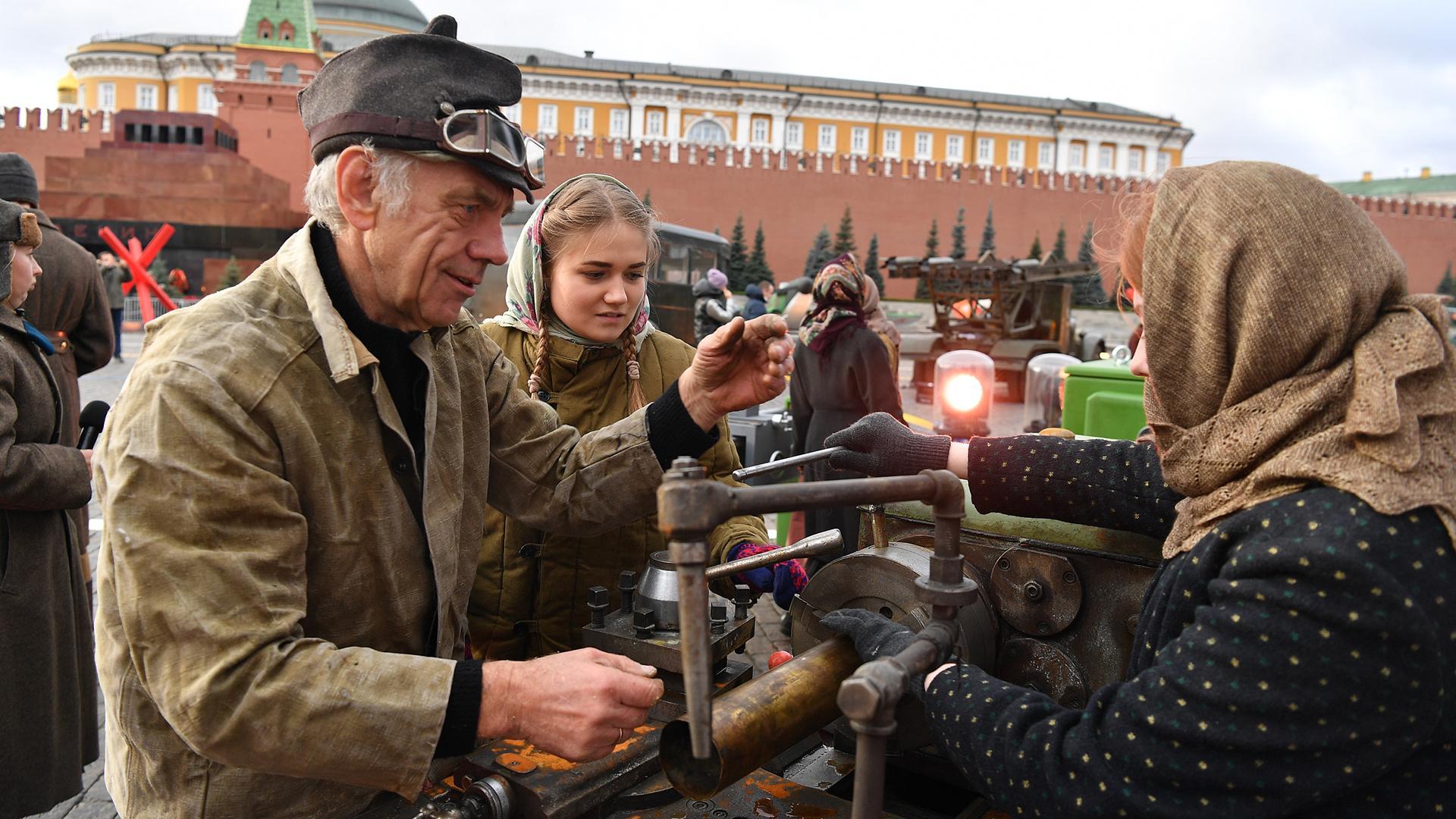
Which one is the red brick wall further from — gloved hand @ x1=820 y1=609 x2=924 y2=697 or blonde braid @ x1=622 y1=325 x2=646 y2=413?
gloved hand @ x1=820 y1=609 x2=924 y2=697

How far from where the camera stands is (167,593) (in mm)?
1204

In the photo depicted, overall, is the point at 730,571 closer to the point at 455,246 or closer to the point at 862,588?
the point at 862,588

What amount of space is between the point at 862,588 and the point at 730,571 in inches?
10.0

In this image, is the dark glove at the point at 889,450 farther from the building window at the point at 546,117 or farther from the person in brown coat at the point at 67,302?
the building window at the point at 546,117

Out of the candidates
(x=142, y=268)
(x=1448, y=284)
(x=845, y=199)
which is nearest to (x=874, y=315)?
(x=142, y=268)

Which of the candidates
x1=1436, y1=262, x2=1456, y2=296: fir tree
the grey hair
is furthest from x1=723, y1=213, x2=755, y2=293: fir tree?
the grey hair

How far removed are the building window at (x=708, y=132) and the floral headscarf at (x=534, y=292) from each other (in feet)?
152

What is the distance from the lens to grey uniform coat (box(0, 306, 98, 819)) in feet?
8.64

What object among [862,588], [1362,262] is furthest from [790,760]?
[1362,262]

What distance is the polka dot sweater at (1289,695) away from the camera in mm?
1062

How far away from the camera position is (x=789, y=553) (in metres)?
1.59

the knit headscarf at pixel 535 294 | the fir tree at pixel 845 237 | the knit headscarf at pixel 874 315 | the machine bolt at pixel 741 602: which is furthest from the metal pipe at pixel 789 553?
the fir tree at pixel 845 237

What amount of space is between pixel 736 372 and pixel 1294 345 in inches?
38.5

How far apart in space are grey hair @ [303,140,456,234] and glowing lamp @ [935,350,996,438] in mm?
4009
